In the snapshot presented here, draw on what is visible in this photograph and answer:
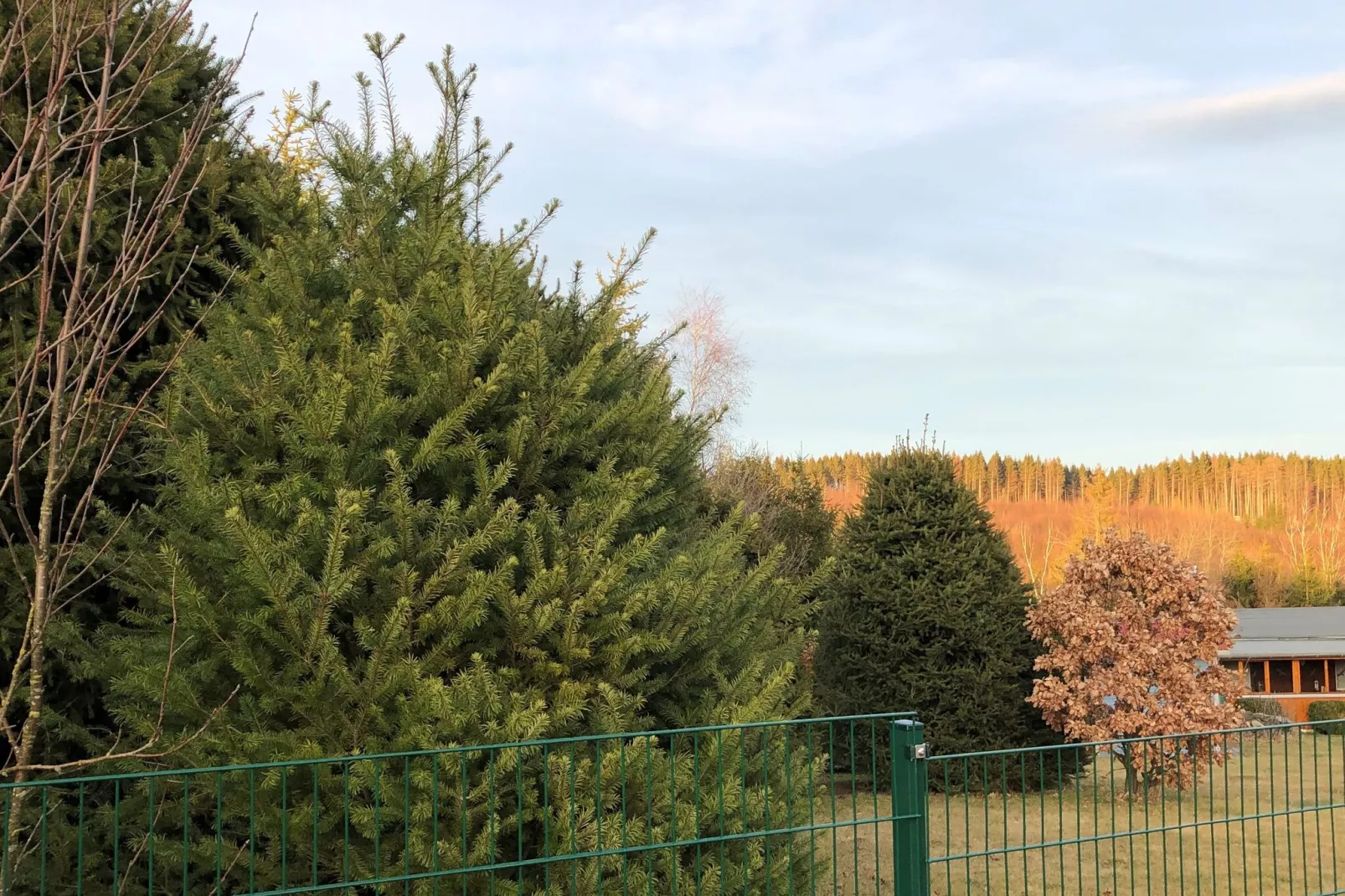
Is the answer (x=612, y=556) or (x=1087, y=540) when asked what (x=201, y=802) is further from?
(x=1087, y=540)

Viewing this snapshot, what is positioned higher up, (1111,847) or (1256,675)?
(1111,847)

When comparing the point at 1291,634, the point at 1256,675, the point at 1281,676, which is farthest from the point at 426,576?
the point at 1281,676

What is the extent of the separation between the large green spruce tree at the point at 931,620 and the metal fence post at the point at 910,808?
25.7ft

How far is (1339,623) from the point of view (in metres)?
34.1

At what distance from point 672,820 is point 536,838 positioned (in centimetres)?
47

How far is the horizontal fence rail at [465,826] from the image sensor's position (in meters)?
3.69

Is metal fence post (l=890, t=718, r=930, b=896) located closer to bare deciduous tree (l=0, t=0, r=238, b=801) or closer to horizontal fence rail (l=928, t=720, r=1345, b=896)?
horizontal fence rail (l=928, t=720, r=1345, b=896)

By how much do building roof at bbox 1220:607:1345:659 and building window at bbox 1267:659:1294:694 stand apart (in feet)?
3.24

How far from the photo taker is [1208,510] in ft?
280

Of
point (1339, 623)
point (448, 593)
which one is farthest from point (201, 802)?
point (1339, 623)

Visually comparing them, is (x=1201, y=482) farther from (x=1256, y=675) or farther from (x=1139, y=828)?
(x=1139, y=828)

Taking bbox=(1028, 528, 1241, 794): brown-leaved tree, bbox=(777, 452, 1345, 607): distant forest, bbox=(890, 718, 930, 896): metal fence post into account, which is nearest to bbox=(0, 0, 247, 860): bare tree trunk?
bbox=(890, 718, 930, 896): metal fence post

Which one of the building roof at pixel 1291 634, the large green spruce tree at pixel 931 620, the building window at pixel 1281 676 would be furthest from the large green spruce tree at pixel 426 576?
the building window at pixel 1281 676

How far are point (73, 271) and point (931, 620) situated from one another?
30.2 feet
